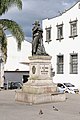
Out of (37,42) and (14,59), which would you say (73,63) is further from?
(37,42)

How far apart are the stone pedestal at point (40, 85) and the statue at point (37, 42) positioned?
21.2 inches

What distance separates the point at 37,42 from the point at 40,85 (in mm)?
2713

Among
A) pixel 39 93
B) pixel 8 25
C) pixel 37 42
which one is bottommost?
pixel 39 93

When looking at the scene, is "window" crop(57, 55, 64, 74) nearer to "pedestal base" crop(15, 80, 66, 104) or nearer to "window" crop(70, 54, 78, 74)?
"window" crop(70, 54, 78, 74)

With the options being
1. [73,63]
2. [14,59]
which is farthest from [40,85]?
[14,59]

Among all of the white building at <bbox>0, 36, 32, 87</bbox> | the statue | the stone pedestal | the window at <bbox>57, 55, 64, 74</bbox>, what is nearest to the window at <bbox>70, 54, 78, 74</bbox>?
the window at <bbox>57, 55, 64, 74</bbox>

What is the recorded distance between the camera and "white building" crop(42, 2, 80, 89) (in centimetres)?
3556

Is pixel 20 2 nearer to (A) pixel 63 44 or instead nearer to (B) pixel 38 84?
(B) pixel 38 84

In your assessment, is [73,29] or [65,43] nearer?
[73,29]

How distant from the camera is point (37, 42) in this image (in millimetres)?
19406

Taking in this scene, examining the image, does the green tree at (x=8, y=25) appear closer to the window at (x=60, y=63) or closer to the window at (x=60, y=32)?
the window at (x=60, y=32)

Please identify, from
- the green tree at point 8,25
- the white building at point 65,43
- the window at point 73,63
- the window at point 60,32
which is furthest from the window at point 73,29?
the green tree at point 8,25

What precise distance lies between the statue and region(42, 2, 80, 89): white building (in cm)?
1590

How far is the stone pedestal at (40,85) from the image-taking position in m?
17.7
